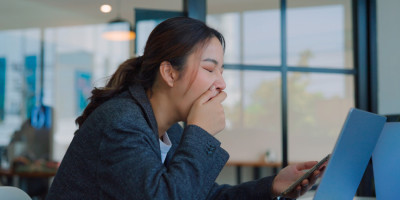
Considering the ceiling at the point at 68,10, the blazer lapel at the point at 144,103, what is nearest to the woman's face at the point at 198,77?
the blazer lapel at the point at 144,103

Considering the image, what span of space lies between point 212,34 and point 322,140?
2204 mm

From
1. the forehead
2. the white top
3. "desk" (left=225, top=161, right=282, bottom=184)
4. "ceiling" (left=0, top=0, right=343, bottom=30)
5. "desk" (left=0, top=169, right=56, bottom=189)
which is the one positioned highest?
"ceiling" (left=0, top=0, right=343, bottom=30)

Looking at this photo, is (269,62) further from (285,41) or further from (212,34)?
(212,34)

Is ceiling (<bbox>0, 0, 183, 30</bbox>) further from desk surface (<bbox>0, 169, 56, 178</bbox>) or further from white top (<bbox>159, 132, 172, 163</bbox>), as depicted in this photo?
white top (<bbox>159, 132, 172, 163</bbox>)

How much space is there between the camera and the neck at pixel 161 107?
1.39 meters

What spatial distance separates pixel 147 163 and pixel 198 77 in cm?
36

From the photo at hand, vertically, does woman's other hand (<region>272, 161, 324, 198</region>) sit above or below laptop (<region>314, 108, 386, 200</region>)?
below

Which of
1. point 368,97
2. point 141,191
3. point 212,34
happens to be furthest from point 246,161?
point 141,191

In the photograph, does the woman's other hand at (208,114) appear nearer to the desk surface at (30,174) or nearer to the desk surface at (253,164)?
the desk surface at (253,164)

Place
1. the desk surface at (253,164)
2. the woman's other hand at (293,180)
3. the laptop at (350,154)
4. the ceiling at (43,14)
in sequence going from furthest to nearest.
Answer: the ceiling at (43,14), the desk surface at (253,164), the woman's other hand at (293,180), the laptop at (350,154)

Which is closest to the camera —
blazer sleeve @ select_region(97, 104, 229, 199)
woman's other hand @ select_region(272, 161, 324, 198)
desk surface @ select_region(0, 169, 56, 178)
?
blazer sleeve @ select_region(97, 104, 229, 199)

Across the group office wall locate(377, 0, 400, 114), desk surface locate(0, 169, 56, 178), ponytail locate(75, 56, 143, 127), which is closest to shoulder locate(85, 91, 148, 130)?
ponytail locate(75, 56, 143, 127)

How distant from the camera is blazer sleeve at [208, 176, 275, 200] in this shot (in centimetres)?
146

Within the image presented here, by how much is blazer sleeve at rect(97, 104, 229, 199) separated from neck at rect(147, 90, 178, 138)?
17 cm
